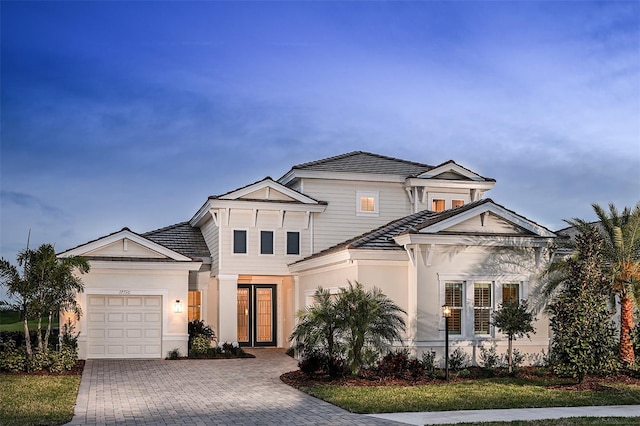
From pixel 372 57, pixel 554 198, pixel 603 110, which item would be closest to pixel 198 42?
pixel 372 57

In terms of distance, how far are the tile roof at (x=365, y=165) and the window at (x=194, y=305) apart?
6.08 m

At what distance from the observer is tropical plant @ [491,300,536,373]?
19000mm

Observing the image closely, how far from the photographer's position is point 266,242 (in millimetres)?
27438

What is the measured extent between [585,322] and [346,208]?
12.7m

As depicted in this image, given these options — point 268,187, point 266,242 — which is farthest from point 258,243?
point 268,187

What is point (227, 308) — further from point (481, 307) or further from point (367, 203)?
point (481, 307)

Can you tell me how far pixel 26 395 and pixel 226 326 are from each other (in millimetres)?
11572

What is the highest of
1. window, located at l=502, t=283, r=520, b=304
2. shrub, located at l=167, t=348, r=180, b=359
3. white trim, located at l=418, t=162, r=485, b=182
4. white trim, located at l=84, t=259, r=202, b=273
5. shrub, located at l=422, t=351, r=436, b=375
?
white trim, located at l=418, t=162, r=485, b=182

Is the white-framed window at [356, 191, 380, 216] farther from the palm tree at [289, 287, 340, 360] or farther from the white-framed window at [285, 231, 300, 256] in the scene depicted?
the palm tree at [289, 287, 340, 360]

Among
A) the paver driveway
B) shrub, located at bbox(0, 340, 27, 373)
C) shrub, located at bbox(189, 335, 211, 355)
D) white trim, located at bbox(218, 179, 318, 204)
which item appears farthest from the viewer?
white trim, located at bbox(218, 179, 318, 204)

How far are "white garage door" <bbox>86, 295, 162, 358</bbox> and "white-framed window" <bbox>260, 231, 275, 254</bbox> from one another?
14.3ft

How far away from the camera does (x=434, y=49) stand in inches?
821

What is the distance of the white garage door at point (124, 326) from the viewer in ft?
79.7

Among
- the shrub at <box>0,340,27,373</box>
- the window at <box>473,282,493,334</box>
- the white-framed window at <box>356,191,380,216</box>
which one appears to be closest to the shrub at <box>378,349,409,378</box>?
Result: the window at <box>473,282,493,334</box>
